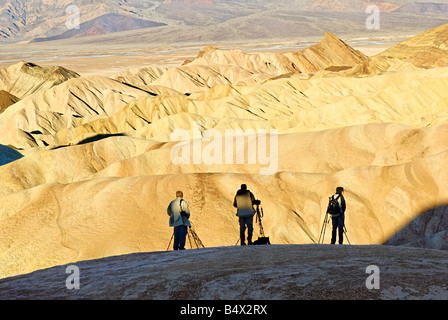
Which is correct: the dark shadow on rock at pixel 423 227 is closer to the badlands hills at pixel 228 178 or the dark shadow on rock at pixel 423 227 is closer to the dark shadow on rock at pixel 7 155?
the badlands hills at pixel 228 178

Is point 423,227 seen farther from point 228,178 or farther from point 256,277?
point 256,277

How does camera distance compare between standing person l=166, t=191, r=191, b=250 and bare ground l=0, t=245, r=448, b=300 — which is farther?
standing person l=166, t=191, r=191, b=250

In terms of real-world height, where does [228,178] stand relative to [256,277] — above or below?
above

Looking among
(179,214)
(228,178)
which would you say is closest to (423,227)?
(228,178)

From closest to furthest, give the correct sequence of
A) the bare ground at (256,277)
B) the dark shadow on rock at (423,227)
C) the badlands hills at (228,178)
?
the bare ground at (256,277), the dark shadow on rock at (423,227), the badlands hills at (228,178)

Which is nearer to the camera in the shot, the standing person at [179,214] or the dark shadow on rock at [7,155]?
the standing person at [179,214]

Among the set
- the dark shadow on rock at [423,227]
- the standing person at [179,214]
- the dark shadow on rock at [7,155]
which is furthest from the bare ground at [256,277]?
the dark shadow on rock at [7,155]

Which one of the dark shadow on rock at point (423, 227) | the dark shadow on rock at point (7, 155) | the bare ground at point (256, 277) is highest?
the dark shadow on rock at point (7, 155)

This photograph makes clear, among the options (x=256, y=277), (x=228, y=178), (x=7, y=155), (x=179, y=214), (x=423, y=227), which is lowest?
(x=256, y=277)

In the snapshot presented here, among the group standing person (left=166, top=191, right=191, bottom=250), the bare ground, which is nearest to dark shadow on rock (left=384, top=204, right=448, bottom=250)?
the bare ground

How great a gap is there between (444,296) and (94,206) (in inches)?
551

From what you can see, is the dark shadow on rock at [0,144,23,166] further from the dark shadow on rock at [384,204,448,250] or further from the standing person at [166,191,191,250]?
the dark shadow on rock at [384,204,448,250]

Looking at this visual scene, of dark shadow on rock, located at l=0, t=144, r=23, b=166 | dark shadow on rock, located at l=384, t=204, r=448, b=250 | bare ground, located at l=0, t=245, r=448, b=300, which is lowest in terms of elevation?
bare ground, located at l=0, t=245, r=448, b=300

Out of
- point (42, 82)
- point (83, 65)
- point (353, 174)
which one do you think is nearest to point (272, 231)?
point (353, 174)
